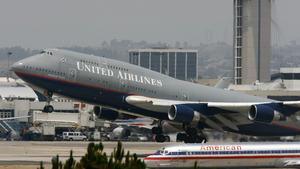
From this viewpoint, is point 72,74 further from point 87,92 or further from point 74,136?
point 74,136

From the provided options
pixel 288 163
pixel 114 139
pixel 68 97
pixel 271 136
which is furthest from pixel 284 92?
pixel 288 163

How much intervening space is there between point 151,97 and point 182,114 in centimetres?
386

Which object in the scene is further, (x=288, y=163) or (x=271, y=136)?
(x=271, y=136)

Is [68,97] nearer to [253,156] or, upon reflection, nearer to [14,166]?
[14,166]

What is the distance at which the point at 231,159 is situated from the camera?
71.8 metres

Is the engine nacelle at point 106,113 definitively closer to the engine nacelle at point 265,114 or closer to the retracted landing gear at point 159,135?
the retracted landing gear at point 159,135

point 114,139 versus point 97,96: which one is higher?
point 97,96

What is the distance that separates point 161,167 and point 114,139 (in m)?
74.4

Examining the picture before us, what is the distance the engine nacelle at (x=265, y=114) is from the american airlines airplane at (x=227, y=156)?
17.3 m

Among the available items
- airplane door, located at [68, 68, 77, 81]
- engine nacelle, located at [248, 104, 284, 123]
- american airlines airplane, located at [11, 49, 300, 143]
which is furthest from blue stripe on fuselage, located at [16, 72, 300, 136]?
engine nacelle, located at [248, 104, 284, 123]

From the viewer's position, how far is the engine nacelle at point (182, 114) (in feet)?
304

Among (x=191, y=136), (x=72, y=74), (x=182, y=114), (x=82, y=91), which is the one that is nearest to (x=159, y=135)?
(x=191, y=136)

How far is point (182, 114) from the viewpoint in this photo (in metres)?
92.8

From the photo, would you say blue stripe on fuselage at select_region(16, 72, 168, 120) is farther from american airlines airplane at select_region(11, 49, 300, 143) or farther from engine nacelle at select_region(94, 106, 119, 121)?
engine nacelle at select_region(94, 106, 119, 121)
